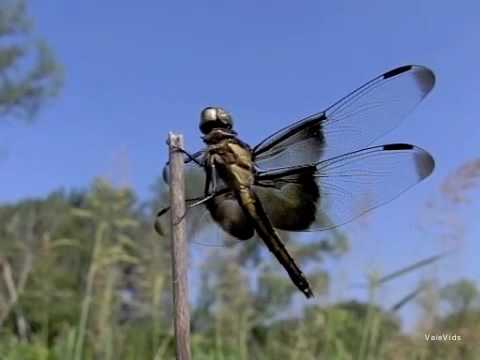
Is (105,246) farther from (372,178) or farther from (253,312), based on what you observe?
(372,178)

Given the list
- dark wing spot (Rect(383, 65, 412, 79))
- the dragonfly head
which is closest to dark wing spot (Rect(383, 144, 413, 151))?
dark wing spot (Rect(383, 65, 412, 79))

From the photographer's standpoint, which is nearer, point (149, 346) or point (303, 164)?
point (303, 164)

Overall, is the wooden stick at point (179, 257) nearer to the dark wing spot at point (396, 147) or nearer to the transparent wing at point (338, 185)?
the transparent wing at point (338, 185)

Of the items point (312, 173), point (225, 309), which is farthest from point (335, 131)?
point (225, 309)

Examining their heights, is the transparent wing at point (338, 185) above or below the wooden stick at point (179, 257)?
above

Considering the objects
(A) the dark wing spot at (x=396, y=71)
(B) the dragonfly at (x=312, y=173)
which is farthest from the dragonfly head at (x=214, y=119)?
(A) the dark wing spot at (x=396, y=71)

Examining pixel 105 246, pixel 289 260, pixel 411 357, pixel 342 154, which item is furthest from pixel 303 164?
pixel 105 246

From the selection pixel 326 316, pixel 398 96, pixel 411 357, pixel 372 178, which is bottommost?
pixel 411 357
